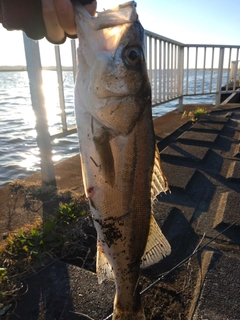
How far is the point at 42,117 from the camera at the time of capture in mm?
3701

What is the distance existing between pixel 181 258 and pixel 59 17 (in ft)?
7.35

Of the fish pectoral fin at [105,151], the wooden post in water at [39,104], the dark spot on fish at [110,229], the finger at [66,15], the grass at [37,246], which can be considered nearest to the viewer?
the finger at [66,15]

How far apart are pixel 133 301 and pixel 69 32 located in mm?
1815

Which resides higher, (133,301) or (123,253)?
(123,253)

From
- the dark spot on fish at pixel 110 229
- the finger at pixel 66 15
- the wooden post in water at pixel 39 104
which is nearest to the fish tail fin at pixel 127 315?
the dark spot on fish at pixel 110 229

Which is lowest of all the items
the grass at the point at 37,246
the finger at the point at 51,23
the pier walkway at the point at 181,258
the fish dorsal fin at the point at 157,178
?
the pier walkway at the point at 181,258

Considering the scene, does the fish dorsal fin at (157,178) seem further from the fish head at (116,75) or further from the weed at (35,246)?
the weed at (35,246)

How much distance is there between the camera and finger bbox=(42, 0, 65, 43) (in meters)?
1.73

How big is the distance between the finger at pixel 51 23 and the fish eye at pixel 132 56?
0.46 metres

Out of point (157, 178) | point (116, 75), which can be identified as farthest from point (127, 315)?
point (116, 75)

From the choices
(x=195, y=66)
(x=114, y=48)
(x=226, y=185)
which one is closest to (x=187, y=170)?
(x=226, y=185)

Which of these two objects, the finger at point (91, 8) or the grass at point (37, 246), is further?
the grass at point (37, 246)

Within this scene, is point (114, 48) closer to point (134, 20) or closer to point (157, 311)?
point (134, 20)

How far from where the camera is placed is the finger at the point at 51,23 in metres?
1.73
